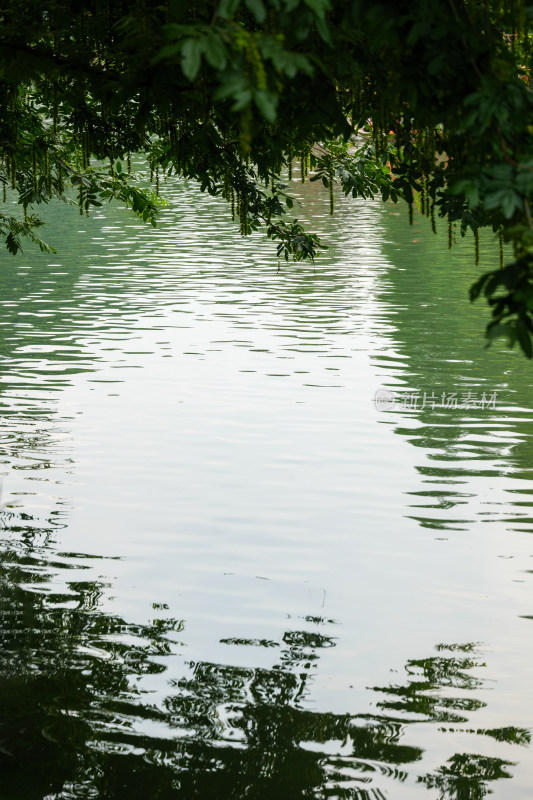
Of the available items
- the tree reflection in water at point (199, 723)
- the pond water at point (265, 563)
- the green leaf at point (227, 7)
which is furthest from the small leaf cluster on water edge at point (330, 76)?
the pond water at point (265, 563)

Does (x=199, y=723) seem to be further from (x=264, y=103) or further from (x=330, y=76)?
(x=264, y=103)

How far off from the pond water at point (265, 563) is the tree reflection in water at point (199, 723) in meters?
0.02

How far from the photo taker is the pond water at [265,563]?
5.55 metres

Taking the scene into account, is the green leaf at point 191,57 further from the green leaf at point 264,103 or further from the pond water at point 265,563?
the pond water at point 265,563

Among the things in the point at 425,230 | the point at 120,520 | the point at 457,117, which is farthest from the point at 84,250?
the point at 457,117

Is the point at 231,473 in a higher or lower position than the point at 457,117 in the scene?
lower

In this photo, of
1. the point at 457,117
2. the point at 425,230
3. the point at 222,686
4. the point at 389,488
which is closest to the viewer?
the point at 457,117

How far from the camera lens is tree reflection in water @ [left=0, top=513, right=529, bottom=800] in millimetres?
5285

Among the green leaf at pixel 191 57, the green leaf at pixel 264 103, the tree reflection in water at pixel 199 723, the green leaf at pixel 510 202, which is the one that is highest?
the green leaf at pixel 191 57

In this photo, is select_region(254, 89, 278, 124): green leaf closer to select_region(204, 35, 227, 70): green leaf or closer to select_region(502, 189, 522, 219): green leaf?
select_region(204, 35, 227, 70): green leaf

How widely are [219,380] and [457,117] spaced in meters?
11.0

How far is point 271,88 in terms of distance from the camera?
336 centimetres

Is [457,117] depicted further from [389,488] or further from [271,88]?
[389,488]

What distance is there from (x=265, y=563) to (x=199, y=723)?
2.52 m
